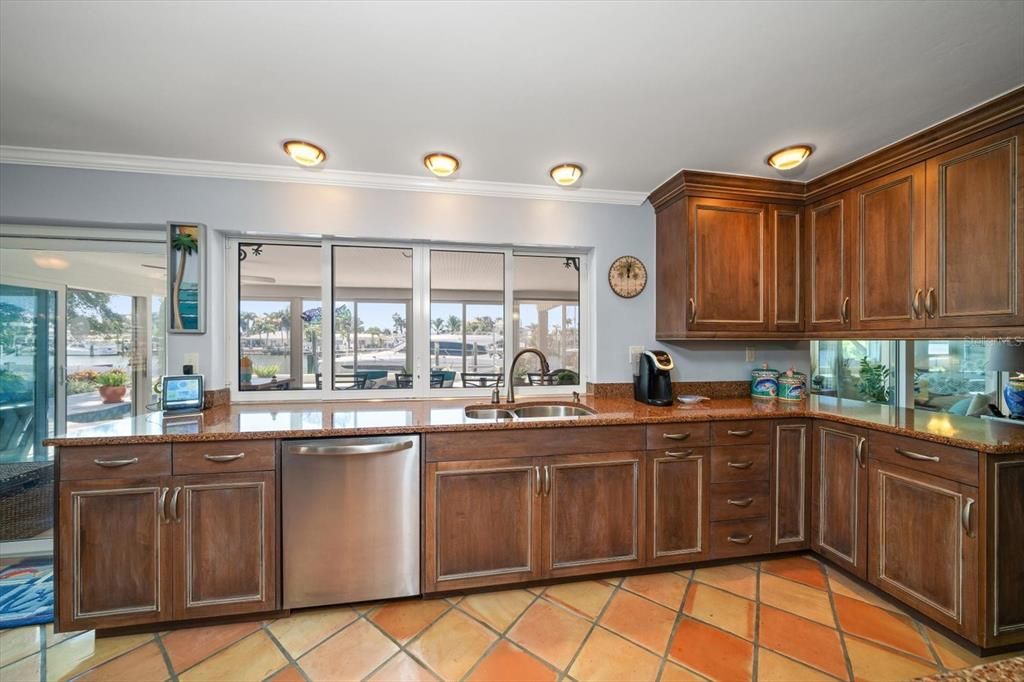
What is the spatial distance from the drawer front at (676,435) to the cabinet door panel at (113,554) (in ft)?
7.57

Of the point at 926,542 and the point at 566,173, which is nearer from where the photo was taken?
the point at 926,542

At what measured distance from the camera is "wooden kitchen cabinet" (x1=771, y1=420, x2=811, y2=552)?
231cm

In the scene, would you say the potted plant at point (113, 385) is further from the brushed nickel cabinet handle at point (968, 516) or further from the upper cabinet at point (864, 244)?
the brushed nickel cabinet handle at point (968, 516)

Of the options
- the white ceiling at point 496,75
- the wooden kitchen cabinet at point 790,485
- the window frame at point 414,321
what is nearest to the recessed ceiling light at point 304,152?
the white ceiling at point 496,75

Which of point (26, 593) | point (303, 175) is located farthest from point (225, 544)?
point (303, 175)

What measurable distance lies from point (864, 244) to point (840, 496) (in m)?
1.42

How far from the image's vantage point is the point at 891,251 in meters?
2.21

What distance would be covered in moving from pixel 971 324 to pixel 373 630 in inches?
120

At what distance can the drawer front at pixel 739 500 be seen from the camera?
7.38 feet

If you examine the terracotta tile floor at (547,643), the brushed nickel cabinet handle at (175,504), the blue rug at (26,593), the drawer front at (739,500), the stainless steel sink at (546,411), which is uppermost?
the stainless steel sink at (546,411)

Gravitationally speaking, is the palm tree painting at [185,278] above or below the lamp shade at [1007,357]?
above

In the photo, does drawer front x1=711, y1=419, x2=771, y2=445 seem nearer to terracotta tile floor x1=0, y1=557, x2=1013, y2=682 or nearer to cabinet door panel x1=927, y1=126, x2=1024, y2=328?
terracotta tile floor x1=0, y1=557, x2=1013, y2=682

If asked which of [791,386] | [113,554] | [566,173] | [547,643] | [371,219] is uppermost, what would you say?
[566,173]

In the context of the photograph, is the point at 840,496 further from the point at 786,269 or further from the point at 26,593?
the point at 26,593
